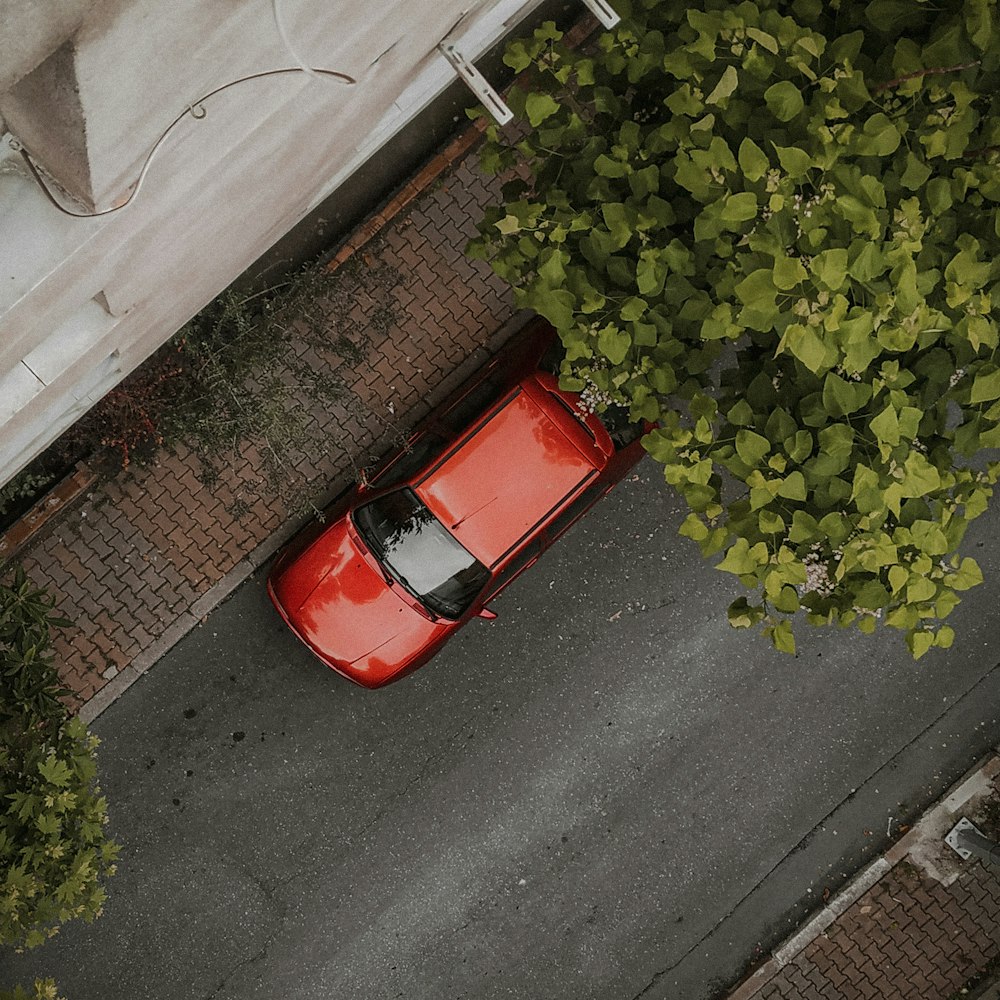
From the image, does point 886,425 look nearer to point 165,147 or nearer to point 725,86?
point 725,86

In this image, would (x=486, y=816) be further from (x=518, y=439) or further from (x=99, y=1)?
(x=99, y=1)

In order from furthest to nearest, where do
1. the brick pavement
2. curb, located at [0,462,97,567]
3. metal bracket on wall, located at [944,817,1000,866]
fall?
metal bracket on wall, located at [944,817,1000,866]
the brick pavement
curb, located at [0,462,97,567]

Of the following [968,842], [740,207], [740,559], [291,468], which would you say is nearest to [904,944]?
[968,842]

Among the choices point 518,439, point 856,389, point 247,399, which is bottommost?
point 856,389

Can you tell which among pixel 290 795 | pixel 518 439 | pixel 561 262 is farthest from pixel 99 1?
pixel 290 795

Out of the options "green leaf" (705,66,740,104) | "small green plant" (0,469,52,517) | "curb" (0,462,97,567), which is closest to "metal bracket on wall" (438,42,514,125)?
"green leaf" (705,66,740,104)

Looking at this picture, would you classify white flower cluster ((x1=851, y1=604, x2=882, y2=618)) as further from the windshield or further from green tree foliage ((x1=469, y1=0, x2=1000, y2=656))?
the windshield

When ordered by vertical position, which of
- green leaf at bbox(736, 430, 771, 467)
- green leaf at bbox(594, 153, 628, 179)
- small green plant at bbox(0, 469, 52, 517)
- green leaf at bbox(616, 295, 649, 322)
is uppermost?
small green plant at bbox(0, 469, 52, 517)
